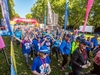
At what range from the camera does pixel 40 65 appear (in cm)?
439

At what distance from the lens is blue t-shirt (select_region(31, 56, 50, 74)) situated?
4358mm

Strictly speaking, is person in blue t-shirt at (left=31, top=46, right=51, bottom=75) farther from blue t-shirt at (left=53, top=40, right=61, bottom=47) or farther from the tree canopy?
the tree canopy

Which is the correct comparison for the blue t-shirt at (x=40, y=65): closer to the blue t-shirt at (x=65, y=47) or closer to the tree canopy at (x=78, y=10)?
the blue t-shirt at (x=65, y=47)

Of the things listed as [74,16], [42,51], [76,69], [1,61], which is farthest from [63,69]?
[74,16]

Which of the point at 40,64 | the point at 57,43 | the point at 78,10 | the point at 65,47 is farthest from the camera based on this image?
the point at 78,10

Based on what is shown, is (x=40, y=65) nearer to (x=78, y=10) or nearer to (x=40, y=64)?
(x=40, y=64)

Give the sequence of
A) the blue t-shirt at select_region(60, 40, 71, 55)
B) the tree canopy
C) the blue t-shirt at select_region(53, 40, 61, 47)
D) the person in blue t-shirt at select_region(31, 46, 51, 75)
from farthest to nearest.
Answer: the tree canopy
the blue t-shirt at select_region(53, 40, 61, 47)
the blue t-shirt at select_region(60, 40, 71, 55)
the person in blue t-shirt at select_region(31, 46, 51, 75)

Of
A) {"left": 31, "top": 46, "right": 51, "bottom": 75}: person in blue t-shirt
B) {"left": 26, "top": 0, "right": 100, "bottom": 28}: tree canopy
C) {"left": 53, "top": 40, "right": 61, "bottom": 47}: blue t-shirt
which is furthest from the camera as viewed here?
{"left": 26, "top": 0, "right": 100, "bottom": 28}: tree canopy

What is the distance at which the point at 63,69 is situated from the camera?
27.3 ft

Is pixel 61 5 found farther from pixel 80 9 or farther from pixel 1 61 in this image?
pixel 1 61

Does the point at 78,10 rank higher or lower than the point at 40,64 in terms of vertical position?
higher

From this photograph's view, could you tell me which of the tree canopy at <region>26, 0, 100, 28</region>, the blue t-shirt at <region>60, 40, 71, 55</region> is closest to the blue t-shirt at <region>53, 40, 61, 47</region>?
the blue t-shirt at <region>60, 40, 71, 55</region>

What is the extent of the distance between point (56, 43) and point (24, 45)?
2.22 meters

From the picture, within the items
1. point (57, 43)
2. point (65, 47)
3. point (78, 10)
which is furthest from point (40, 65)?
point (78, 10)
